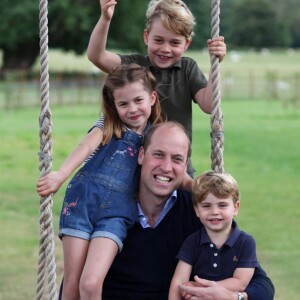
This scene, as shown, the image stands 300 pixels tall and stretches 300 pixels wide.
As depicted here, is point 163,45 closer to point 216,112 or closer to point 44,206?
point 216,112

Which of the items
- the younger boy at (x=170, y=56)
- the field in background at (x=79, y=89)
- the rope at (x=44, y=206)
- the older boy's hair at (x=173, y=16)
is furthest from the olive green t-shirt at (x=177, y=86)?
the field in background at (x=79, y=89)

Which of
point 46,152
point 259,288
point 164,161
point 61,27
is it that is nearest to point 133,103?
point 164,161

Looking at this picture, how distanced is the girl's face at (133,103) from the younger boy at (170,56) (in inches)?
11.9

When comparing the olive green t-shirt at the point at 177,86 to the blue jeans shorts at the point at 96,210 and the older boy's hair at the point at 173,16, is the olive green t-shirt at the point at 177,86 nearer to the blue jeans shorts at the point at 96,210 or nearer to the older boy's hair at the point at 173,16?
the older boy's hair at the point at 173,16

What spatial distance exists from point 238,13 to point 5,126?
245 feet

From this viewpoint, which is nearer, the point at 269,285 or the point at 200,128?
the point at 269,285

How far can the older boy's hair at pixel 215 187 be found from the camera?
3869 millimetres

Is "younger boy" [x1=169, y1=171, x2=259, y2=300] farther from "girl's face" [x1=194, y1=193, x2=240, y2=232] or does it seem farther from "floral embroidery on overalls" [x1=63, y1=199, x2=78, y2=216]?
"floral embroidery on overalls" [x1=63, y1=199, x2=78, y2=216]

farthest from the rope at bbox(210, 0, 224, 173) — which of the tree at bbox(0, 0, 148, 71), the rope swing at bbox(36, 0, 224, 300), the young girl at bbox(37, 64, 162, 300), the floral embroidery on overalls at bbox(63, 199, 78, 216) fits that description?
the tree at bbox(0, 0, 148, 71)

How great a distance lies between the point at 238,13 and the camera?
9662 cm

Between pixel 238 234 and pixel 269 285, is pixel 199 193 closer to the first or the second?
pixel 238 234

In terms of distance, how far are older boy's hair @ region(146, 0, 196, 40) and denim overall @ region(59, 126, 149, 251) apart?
1.82ft

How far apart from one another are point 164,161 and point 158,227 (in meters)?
0.33

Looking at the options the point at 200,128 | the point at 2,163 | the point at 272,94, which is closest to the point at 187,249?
the point at 2,163
